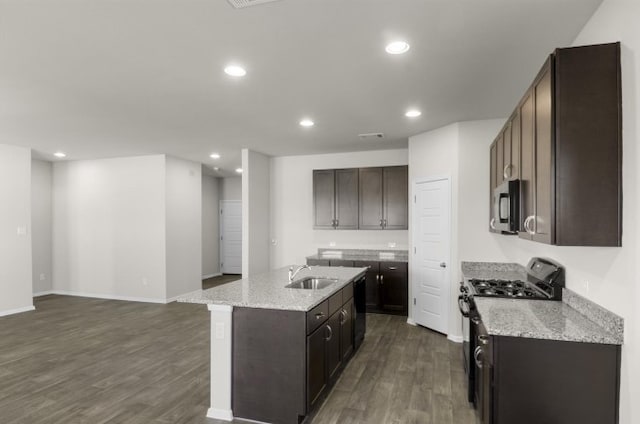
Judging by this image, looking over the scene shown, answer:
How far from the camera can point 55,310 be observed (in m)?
5.97

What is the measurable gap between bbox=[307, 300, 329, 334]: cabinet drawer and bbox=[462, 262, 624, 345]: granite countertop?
1131 millimetres

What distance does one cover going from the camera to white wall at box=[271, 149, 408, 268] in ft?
20.5

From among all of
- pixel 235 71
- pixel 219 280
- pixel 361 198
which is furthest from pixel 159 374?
pixel 219 280

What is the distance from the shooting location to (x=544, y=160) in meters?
1.95

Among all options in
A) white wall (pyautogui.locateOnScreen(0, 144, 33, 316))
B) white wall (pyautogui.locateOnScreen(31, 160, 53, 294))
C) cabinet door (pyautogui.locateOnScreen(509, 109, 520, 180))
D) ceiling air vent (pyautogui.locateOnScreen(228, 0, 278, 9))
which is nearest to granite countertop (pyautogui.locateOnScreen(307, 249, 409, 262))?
cabinet door (pyautogui.locateOnScreen(509, 109, 520, 180))

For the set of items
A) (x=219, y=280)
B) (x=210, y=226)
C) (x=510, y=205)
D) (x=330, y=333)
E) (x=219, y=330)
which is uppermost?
(x=510, y=205)

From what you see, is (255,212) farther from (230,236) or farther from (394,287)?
(230,236)

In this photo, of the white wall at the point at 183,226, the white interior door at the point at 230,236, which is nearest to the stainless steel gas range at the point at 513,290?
the white wall at the point at 183,226

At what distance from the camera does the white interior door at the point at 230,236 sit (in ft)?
31.1

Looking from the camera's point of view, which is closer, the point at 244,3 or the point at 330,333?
the point at 244,3

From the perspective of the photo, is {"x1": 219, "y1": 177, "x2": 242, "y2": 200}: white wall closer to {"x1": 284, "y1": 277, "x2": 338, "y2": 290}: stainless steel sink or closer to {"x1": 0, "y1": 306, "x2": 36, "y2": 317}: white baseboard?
{"x1": 0, "y1": 306, "x2": 36, "y2": 317}: white baseboard

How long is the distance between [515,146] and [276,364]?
2.34m

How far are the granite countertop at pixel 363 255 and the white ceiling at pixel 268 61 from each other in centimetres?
212

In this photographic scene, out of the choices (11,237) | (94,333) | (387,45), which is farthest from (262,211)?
(387,45)
